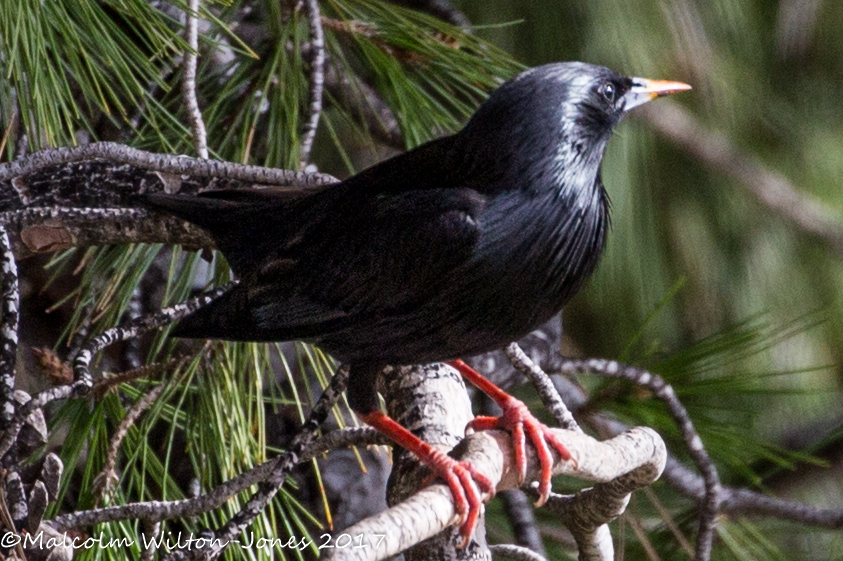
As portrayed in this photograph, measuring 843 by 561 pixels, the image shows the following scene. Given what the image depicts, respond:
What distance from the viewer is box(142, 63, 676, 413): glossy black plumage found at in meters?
1.08

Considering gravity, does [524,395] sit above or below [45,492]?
below

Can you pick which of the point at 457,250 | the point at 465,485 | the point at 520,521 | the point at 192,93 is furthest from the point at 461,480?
the point at 520,521

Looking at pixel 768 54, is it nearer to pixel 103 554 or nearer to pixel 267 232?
pixel 267 232

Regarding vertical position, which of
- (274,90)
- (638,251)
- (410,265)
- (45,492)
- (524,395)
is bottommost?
(524,395)

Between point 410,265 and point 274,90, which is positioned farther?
point 274,90

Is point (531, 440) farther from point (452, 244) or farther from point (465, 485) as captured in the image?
point (452, 244)

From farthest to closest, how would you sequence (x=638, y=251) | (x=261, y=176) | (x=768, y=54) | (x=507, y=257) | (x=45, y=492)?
1. (x=768, y=54)
2. (x=638, y=251)
3. (x=261, y=176)
4. (x=507, y=257)
5. (x=45, y=492)

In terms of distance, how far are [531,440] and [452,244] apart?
0.81 ft

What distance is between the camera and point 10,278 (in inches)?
44.9

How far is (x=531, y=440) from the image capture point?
1.15 metres

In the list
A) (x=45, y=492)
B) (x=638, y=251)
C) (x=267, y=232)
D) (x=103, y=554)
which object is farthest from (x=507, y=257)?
(x=638, y=251)

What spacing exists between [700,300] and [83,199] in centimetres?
177

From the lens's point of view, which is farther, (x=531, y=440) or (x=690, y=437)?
(x=690, y=437)

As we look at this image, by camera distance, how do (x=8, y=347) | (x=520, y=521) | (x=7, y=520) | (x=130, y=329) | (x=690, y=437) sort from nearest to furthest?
(x=7, y=520) < (x=8, y=347) < (x=130, y=329) < (x=690, y=437) < (x=520, y=521)
